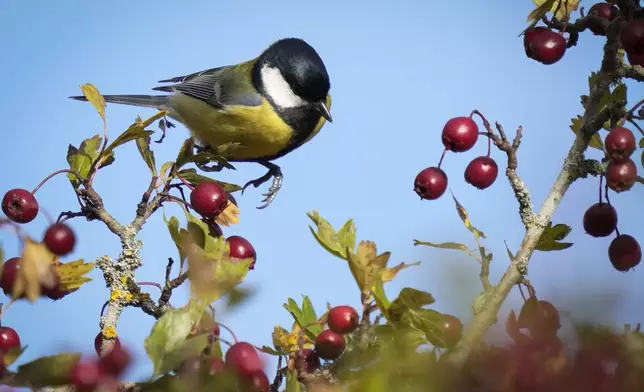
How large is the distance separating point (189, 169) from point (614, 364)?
1322 mm

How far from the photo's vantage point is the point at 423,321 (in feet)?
3.47

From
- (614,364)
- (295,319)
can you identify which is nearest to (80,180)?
(295,319)

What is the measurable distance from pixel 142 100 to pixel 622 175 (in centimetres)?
351

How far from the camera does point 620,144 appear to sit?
1286mm

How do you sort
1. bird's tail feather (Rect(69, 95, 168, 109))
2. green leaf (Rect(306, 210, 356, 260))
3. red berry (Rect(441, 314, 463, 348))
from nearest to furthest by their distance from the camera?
red berry (Rect(441, 314, 463, 348))
green leaf (Rect(306, 210, 356, 260))
bird's tail feather (Rect(69, 95, 168, 109))

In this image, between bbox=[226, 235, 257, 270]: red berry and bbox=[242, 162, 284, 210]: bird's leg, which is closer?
bbox=[226, 235, 257, 270]: red berry

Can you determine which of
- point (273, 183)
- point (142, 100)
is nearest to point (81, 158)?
point (273, 183)

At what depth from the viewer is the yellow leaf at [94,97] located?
1651 millimetres

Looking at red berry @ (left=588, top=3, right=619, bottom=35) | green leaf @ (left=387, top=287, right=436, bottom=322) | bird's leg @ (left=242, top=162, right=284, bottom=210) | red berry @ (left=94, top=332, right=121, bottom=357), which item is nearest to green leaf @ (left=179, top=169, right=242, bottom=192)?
red berry @ (left=94, top=332, right=121, bottom=357)

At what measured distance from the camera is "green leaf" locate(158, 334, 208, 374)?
0.95m

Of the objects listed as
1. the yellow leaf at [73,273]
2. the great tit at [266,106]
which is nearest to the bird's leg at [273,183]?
the great tit at [266,106]

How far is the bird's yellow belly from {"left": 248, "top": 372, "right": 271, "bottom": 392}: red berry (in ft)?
8.06

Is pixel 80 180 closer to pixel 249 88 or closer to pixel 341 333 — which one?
pixel 341 333

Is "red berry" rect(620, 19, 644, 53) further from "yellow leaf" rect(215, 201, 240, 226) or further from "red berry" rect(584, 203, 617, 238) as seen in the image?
"yellow leaf" rect(215, 201, 240, 226)
